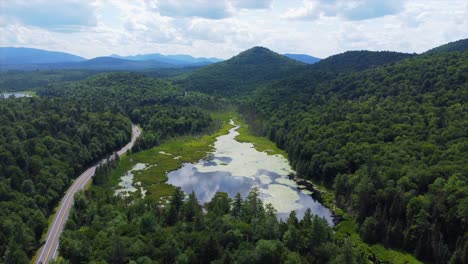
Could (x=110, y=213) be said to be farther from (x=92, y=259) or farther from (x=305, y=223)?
(x=305, y=223)

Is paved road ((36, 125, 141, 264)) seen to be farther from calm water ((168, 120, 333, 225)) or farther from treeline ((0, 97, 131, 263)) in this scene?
calm water ((168, 120, 333, 225))

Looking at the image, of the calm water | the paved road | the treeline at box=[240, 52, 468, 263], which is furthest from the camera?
the calm water

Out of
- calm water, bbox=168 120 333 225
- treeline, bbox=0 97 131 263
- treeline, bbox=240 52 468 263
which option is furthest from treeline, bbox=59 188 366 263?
calm water, bbox=168 120 333 225

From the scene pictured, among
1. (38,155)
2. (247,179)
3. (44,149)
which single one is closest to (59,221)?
(38,155)

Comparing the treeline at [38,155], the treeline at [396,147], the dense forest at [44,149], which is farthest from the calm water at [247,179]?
the treeline at [38,155]

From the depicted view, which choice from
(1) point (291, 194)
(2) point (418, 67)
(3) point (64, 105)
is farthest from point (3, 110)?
(2) point (418, 67)
